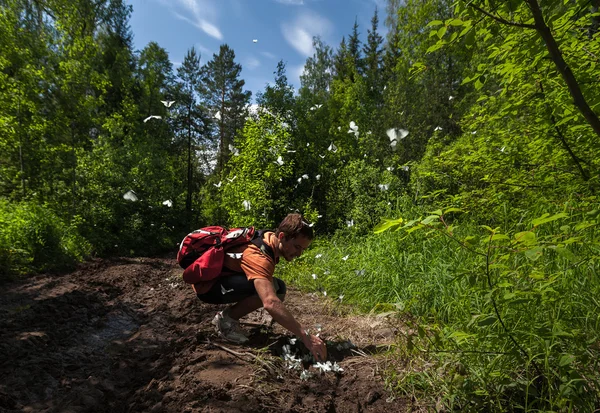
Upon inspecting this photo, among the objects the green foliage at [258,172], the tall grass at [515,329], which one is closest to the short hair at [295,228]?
the tall grass at [515,329]

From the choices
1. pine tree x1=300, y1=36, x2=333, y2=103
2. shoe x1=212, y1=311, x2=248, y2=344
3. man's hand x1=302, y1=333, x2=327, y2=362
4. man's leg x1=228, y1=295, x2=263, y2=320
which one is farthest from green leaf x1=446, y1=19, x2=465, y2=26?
pine tree x1=300, y1=36, x2=333, y2=103

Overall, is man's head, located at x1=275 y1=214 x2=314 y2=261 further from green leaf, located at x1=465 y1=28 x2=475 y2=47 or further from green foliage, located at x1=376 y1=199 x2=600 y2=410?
green leaf, located at x1=465 y1=28 x2=475 y2=47

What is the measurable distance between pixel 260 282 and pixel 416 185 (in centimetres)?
639

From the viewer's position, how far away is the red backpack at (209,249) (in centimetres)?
251

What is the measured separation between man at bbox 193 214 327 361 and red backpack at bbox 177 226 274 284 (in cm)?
5

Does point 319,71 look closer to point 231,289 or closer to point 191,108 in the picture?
point 191,108

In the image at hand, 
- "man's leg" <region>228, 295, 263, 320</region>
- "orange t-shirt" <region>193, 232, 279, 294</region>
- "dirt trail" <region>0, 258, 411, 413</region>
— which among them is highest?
"orange t-shirt" <region>193, 232, 279, 294</region>

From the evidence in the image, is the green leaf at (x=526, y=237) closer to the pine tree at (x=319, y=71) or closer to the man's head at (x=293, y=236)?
the man's head at (x=293, y=236)

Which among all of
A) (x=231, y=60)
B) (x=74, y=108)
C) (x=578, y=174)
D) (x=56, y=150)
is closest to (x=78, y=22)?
(x=74, y=108)

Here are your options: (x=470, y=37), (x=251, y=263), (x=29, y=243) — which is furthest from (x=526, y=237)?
(x=29, y=243)

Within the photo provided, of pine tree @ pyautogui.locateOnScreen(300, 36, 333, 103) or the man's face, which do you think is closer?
the man's face

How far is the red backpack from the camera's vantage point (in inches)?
99.0

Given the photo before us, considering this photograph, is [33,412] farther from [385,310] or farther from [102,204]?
[102,204]

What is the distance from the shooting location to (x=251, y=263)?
2230 millimetres
